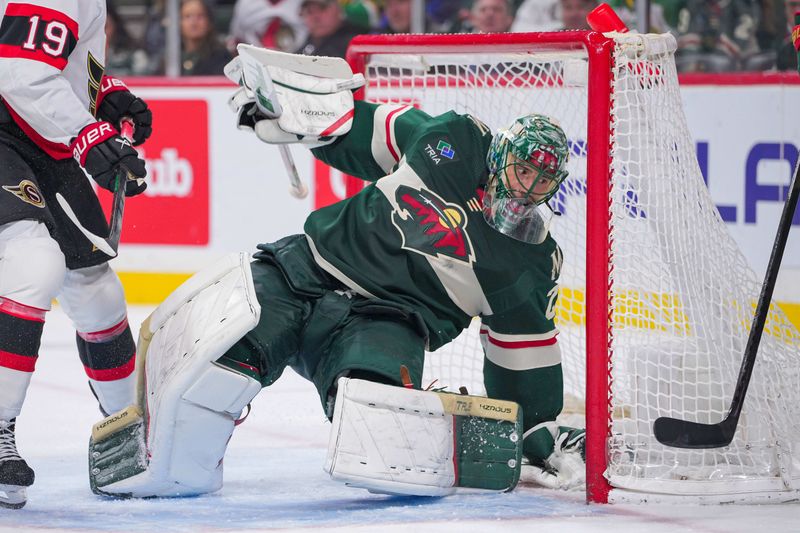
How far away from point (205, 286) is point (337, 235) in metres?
0.27

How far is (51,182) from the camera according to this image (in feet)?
8.87

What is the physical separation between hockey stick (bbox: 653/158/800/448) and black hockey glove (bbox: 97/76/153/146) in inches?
51.6

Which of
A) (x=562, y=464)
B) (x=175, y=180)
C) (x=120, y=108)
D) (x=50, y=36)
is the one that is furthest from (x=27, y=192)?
(x=175, y=180)

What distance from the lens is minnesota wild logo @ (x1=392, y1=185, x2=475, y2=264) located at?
2.50 meters

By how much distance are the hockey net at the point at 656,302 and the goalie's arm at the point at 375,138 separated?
174mm

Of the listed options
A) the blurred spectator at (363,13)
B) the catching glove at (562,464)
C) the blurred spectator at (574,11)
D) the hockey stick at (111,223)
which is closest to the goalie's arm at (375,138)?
the hockey stick at (111,223)

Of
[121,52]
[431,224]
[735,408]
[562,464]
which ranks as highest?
[121,52]

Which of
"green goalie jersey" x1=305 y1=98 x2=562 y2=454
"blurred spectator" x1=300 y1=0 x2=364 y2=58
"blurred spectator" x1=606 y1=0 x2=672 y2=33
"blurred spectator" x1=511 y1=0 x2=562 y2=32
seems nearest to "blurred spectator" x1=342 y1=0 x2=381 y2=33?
"blurred spectator" x1=300 y1=0 x2=364 y2=58

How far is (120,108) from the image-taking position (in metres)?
2.92

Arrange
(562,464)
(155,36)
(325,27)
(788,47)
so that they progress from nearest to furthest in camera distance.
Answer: (562,464) → (788,47) → (325,27) → (155,36)

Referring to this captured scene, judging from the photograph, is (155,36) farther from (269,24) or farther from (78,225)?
(78,225)

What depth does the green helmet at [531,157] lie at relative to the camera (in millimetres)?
2396

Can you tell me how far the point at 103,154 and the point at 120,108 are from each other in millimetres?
488

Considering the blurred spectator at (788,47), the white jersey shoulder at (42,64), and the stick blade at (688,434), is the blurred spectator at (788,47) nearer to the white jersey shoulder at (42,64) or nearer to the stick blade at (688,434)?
the stick blade at (688,434)
